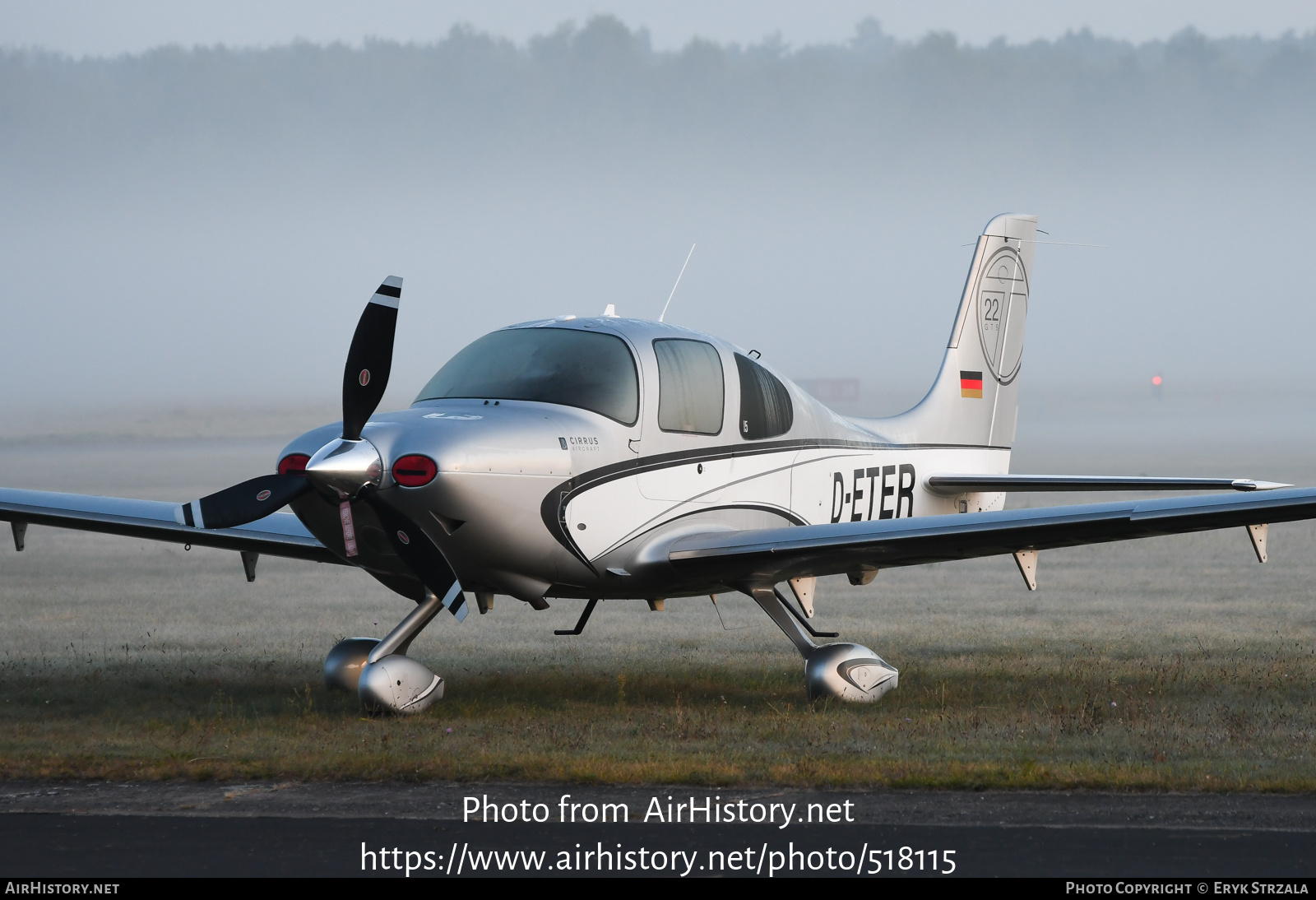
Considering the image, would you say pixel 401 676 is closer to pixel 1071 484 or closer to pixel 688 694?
pixel 688 694

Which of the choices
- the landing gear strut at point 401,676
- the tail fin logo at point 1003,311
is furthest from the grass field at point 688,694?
the tail fin logo at point 1003,311

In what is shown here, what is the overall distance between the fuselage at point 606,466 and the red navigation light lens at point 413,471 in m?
0.04

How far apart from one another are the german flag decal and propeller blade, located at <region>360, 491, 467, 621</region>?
784cm

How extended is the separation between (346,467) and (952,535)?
439 centimetres

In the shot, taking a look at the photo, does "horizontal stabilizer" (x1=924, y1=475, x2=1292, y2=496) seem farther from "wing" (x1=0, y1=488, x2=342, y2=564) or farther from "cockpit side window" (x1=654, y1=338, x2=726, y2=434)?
"wing" (x1=0, y1=488, x2=342, y2=564)

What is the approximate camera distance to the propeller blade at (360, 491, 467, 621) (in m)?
9.22

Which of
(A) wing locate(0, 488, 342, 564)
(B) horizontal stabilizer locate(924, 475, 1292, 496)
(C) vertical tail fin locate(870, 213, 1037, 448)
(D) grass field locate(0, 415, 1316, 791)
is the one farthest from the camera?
(C) vertical tail fin locate(870, 213, 1037, 448)

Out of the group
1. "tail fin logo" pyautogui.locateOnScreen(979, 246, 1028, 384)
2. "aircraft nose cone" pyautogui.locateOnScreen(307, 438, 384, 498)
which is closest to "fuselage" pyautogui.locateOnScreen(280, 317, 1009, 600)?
"aircraft nose cone" pyautogui.locateOnScreen(307, 438, 384, 498)

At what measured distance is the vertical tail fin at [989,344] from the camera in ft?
50.3

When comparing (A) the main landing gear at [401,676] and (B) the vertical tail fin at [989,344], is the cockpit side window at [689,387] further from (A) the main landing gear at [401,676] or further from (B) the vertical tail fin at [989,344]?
(B) the vertical tail fin at [989,344]

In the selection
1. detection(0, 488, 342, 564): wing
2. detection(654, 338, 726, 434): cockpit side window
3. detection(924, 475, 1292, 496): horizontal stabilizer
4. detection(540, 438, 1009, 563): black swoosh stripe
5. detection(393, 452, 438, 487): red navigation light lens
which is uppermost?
detection(654, 338, 726, 434): cockpit side window

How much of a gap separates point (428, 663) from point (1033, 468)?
64878 millimetres

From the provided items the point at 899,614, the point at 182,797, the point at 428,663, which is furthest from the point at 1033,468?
the point at 182,797

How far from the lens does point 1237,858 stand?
19.8 ft
